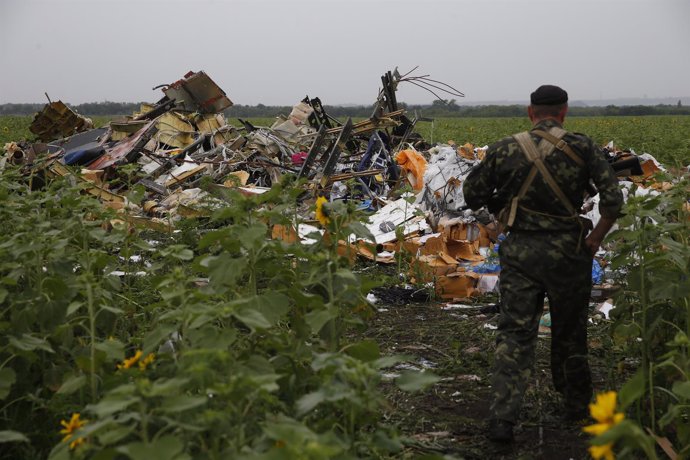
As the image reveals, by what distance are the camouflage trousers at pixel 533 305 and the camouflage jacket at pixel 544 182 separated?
0.09 m

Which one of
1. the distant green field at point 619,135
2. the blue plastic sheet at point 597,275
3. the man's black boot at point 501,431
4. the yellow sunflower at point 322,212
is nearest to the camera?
the yellow sunflower at point 322,212

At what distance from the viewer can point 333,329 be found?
3127 mm

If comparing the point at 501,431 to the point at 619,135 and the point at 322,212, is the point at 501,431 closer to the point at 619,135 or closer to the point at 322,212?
the point at 322,212

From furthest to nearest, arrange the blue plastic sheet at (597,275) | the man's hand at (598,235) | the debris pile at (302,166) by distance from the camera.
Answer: the debris pile at (302,166)
the blue plastic sheet at (597,275)
the man's hand at (598,235)

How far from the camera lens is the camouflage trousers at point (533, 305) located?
386 centimetres

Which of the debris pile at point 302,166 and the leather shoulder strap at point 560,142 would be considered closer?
the leather shoulder strap at point 560,142

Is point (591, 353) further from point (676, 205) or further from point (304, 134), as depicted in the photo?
point (304, 134)

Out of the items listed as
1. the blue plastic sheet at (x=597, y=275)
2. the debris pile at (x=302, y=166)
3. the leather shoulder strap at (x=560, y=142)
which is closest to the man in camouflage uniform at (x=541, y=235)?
the leather shoulder strap at (x=560, y=142)

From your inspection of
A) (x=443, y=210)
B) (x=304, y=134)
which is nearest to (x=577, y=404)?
(x=443, y=210)

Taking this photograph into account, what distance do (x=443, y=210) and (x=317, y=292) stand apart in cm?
562

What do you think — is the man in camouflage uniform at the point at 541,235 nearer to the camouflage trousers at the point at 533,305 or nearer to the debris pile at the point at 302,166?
the camouflage trousers at the point at 533,305

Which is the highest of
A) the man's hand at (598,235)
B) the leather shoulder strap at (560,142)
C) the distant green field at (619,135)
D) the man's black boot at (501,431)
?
the leather shoulder strap at (560,142)

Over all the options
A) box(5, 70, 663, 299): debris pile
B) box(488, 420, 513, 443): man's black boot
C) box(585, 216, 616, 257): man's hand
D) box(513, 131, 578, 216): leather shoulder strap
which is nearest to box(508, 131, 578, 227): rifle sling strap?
box(513, 131, 578, 216): leather shoulder strap

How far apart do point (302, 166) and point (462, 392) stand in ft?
22.7
